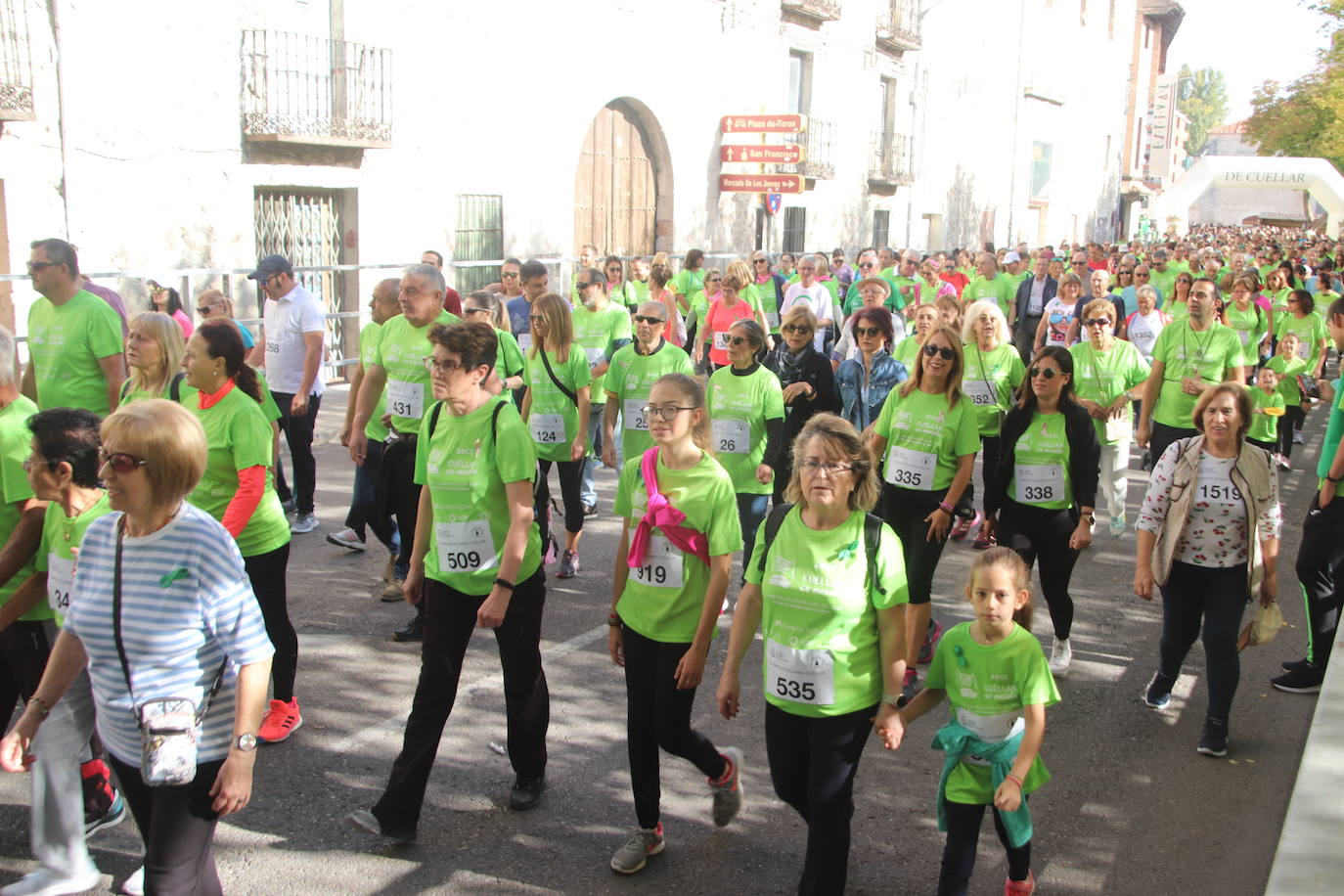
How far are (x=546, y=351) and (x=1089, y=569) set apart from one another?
3.72 metres

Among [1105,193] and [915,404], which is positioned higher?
[1105,193]

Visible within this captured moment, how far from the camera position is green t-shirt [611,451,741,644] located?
412 cm

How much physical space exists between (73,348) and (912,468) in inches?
164

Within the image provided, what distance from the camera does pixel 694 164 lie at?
23.2 metres

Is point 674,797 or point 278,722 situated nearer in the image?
point 674,797

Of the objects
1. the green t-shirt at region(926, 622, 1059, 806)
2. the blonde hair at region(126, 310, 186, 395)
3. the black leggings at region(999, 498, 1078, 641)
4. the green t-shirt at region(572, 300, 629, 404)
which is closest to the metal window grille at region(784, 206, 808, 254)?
the green t-shirt at region(572, 300, 629, 404)

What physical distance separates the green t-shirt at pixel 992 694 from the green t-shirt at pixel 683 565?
30.1 inches

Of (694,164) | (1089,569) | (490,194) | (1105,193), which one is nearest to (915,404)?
(1089,569)

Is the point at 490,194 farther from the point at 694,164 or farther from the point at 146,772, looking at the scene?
the point at 146,772

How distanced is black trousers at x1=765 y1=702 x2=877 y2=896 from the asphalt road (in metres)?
0.51

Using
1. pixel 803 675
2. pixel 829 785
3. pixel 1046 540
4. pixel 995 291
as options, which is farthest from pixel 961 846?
pixel 995 291

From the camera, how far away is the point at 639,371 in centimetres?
724

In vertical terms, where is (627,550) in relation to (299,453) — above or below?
above

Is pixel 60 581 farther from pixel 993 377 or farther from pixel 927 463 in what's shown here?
pixel 993 377
